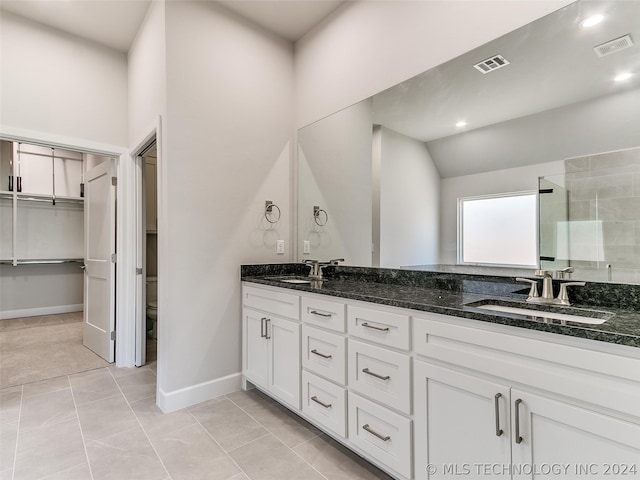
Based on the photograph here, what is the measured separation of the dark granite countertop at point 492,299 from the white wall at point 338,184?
30 cm

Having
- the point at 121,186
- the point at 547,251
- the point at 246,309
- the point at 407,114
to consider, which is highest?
the point at 407,114

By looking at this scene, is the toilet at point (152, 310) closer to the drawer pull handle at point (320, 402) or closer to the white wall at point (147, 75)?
the white wall at point (147, 75)

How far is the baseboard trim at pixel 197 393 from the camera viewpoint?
2.18m

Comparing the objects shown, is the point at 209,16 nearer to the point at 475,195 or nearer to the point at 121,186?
the point at 121,186

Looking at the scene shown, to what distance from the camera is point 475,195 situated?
181cm

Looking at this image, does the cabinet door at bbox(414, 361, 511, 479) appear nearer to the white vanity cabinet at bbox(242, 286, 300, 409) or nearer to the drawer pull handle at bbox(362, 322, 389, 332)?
the drawer pull handle at bbox(362, 322, 389, 332)

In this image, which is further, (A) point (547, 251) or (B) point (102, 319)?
(B) point (102, 319)

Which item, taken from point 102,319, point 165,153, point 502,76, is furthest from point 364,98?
point 102,319

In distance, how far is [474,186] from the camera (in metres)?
1.81

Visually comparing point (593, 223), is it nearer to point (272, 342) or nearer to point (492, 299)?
point (492, 299)

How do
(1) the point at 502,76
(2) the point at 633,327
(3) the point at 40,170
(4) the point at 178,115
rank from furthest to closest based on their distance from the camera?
(3) the point at 40,170, (4) the point at 178,115, (1) the point at 502,76, (2) the point at 633,327

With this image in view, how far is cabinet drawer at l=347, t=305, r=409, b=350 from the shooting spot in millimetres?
1406

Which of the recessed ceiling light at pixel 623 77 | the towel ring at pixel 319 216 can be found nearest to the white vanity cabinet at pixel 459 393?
the towel ring at pixel 319 216

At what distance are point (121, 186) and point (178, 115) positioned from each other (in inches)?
44.7
